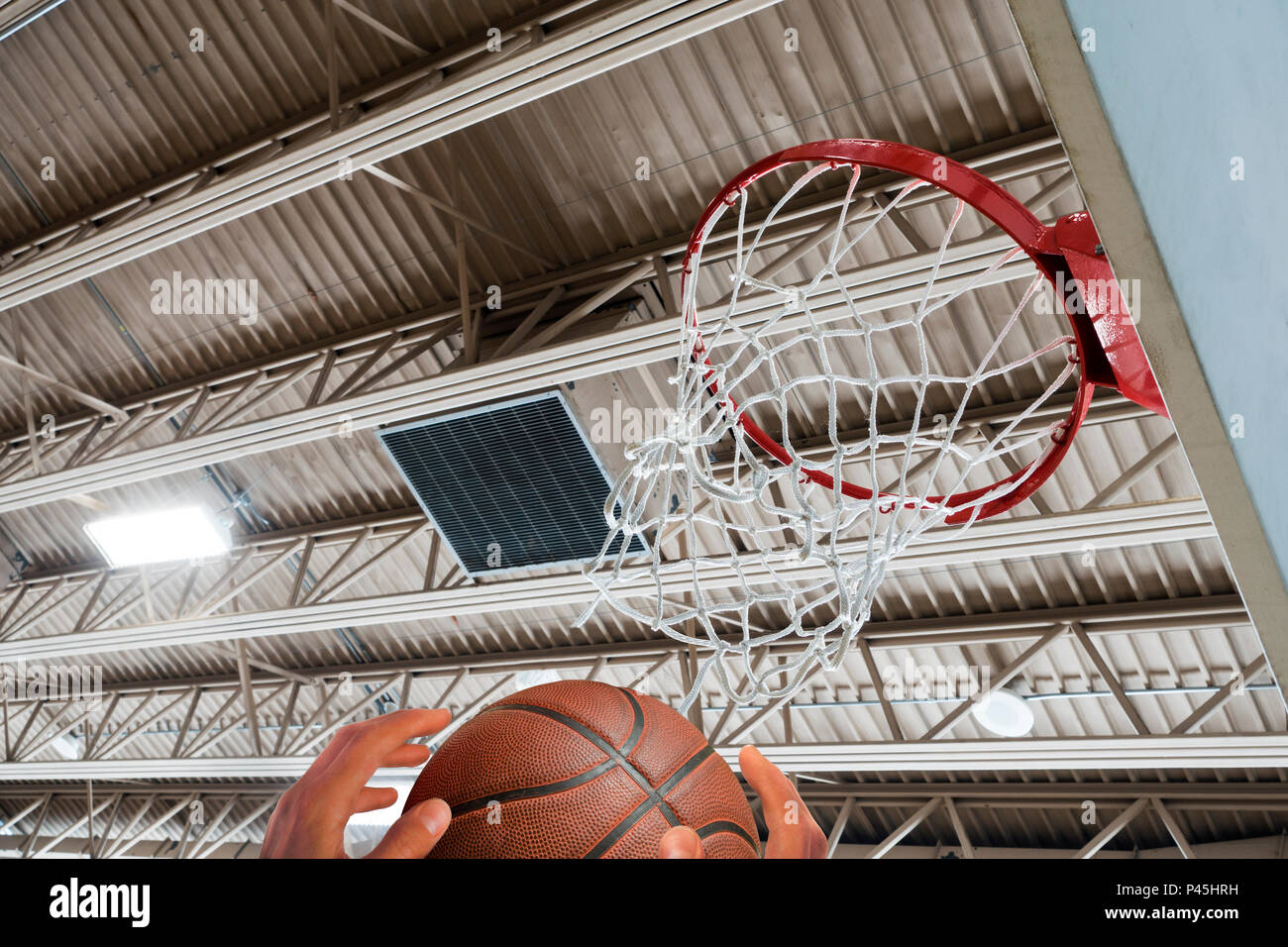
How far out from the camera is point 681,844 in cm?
→ 174

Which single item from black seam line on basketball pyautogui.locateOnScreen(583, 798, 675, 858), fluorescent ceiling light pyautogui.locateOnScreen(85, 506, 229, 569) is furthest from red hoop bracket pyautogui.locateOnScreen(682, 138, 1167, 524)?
fluorescent ceiling light pyautogui.locateOnScreen(85, 506, 229, 569)

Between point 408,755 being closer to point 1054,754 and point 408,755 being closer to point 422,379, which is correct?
point 422,379

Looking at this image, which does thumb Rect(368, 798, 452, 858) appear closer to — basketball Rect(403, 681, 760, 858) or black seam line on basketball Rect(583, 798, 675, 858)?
basketball Rect(403, 681, 760, 858)

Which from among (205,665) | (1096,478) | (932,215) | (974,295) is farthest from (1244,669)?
(205,665)

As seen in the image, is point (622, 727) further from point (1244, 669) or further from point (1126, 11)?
point (1244, 669)

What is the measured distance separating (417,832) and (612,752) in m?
0.63

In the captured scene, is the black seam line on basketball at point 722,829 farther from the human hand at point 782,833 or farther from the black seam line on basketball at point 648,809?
the human hand at point 782,833

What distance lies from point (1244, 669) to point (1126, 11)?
7135mm

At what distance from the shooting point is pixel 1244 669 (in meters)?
7.39

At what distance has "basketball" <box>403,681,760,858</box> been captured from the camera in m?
1.94

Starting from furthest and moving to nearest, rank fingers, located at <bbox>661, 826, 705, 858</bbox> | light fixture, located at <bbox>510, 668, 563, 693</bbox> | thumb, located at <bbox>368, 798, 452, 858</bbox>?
light fixture, located at <bbox>510, 668, 563, 693</bbox> < fingers, located at <bbox>661, 826, 705, 858</bbox> < thumb, located at <bbox>368, 798, 452, 858</bbox>

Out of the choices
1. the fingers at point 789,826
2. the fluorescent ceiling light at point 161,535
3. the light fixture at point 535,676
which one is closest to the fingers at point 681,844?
the fingers at point 789,826

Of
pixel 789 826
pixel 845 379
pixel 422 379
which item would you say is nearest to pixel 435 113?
pixel 422 379

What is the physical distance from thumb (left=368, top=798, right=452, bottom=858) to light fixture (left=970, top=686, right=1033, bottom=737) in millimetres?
6783
